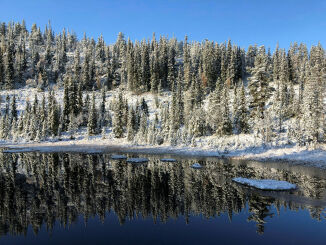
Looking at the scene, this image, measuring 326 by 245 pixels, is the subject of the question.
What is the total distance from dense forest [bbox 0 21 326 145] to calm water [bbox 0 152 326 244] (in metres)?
27.7

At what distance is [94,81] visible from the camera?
401 feet

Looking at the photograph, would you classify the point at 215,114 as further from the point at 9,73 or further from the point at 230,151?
the point at 9,73

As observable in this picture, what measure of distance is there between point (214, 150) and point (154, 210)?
107ft

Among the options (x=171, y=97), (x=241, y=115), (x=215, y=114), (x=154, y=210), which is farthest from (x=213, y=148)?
A: (x=171, y=97)

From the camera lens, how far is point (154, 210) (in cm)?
1656

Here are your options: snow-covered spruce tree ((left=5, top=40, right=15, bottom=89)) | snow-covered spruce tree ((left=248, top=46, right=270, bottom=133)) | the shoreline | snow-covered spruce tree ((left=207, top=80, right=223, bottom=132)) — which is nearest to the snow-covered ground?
the shoreline

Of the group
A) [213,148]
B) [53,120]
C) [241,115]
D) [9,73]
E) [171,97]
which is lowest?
[213,148]

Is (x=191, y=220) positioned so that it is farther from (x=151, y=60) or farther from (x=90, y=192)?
(x=151, y=60)

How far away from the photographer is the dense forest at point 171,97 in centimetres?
5409

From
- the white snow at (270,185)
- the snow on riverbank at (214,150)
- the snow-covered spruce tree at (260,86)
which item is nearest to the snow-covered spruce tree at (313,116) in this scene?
the snow on riverbank at (214,150)

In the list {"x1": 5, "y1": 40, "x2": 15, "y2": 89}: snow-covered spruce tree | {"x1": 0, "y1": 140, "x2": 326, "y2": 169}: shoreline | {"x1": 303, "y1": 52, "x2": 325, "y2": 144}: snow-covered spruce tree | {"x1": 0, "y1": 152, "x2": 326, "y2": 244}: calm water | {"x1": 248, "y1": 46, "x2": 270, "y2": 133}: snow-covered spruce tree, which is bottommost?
{"x1": 0, "y1": 152, "x2": 326, "y2": 244}: calm water

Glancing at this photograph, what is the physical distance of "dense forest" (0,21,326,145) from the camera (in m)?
54.1

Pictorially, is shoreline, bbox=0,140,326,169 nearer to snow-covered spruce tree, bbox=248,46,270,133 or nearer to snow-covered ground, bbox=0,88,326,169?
snow-covered ground, bbox=0,88,326,169

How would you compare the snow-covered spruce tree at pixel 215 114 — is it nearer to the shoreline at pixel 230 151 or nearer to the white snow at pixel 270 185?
the shoreline at pixel 230 151
